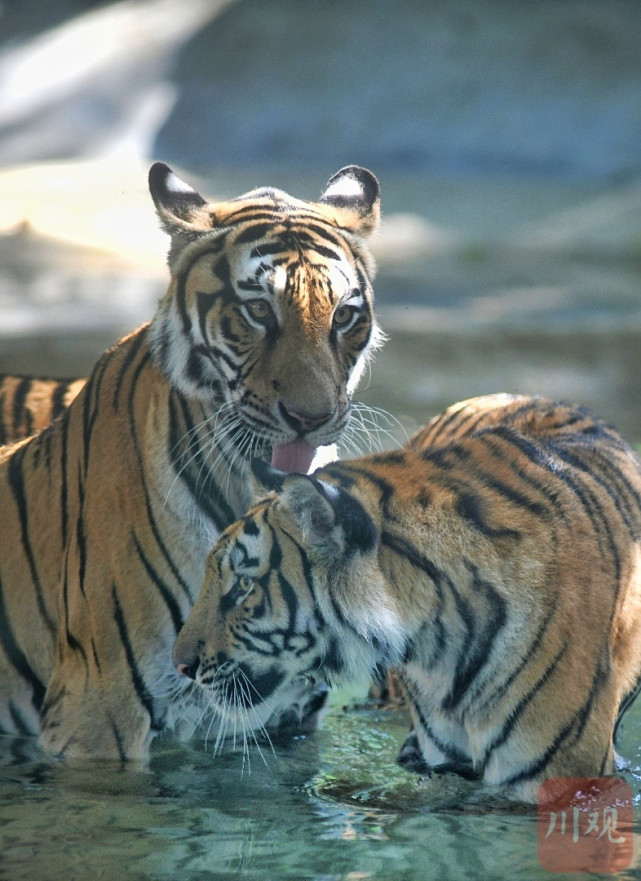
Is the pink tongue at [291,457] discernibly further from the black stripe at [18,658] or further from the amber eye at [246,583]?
the black stripe at [18,658]

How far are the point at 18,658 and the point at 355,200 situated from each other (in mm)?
1529

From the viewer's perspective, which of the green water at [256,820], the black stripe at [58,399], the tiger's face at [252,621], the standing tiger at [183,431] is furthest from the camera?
the black stripe at [58,399]

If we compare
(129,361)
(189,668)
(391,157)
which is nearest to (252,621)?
(189,668)

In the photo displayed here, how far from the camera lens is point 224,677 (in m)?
3.12

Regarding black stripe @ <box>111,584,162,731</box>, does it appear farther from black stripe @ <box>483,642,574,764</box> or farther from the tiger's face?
black stripe @ <box>483,642,574,764</box>

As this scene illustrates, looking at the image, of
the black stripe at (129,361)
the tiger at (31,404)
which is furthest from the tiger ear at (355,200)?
the tiger at (31,404)

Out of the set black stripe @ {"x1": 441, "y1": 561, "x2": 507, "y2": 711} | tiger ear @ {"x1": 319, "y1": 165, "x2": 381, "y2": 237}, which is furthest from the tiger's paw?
tiger ear @ {"x1": 319, "y1": 165, "x2": 381, "y2": 237}

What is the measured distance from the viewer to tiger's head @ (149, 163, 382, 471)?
3.17m

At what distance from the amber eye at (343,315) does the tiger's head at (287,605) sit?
436mm

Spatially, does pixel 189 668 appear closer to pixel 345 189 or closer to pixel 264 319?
pixel 264 319

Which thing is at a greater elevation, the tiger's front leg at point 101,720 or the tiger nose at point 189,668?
the tiger nose at point 189,668

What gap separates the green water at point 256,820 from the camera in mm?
2775

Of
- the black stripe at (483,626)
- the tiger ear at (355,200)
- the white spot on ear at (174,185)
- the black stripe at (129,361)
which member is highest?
the tiger ear at (355,200)

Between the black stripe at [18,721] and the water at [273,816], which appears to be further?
the black stripe at [18,721]
